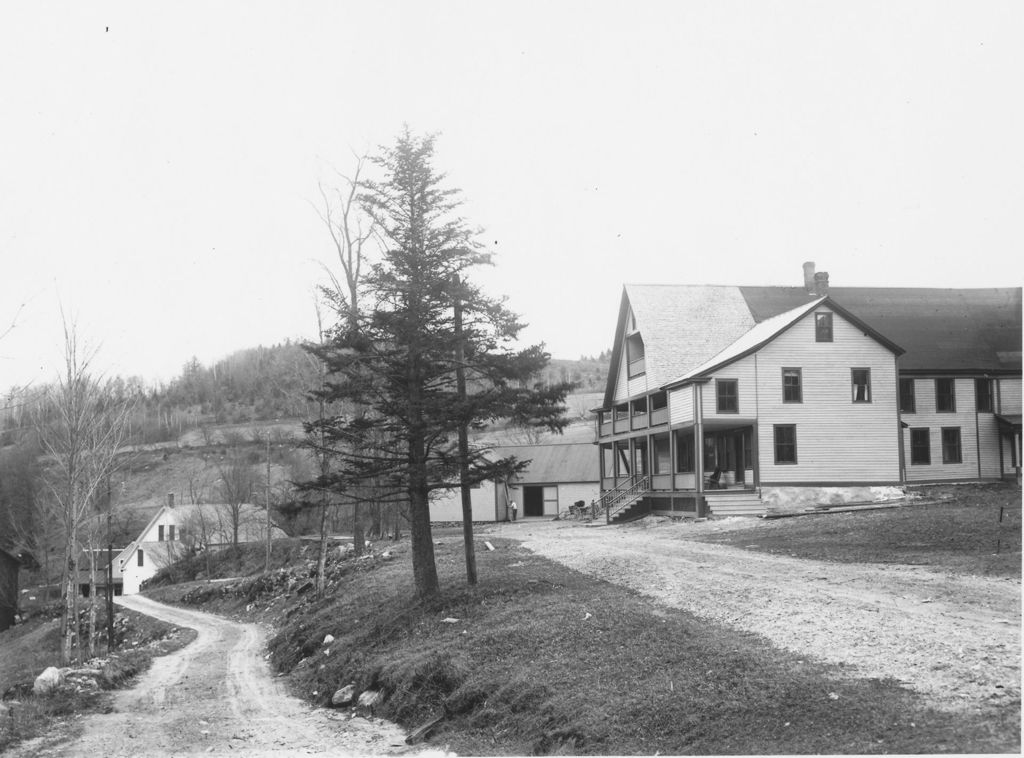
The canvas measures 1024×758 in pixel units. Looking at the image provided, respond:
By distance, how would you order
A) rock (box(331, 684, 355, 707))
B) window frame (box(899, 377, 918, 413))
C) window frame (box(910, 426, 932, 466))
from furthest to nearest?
window frame (box(899, 377, 918, 413))
window frame (box(910, 426, 932, 466))
rock (box(331, 684, 355, 707))

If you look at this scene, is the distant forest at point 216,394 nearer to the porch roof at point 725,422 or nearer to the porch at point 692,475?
the porch at point 692,475

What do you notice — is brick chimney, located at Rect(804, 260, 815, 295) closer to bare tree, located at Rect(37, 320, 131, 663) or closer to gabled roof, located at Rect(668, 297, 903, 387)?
gabled roof, located at Rect(668, 297, 903, 387)

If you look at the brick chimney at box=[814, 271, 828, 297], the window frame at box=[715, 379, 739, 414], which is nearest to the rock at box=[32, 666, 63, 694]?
the window frame at box=[715, 379, 739, 414]

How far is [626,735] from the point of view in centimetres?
936

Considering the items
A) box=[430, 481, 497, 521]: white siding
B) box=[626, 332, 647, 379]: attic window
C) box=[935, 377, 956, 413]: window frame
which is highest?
box=[626, 332, 647, 379]: attic window

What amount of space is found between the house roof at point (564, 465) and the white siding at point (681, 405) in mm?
17915

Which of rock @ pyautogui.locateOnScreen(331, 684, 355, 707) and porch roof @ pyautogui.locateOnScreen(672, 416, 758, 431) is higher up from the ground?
porch roof @ pyautogui.locateOnScreen(672, 416, 758, 431)

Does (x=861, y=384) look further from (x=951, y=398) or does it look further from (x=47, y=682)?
(x=47, y=682)

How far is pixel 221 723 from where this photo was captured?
44.0ft

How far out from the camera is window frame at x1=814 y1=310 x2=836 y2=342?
1239 inches

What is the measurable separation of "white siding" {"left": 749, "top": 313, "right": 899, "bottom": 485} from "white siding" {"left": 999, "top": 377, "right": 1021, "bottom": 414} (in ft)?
22.8

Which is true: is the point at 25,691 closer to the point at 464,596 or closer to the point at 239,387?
the point at 464,596

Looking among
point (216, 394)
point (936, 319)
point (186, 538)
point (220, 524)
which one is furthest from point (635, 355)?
point (216, 394)

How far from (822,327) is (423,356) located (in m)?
18.7
